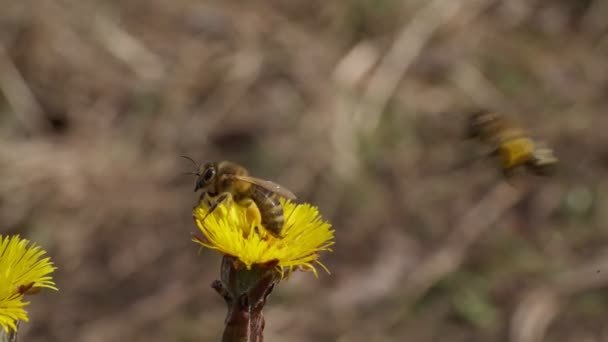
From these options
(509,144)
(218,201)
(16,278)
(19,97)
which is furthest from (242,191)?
(19,97)

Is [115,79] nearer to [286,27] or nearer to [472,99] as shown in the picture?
[286,27]

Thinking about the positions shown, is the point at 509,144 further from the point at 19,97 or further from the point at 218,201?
the point at 19,97

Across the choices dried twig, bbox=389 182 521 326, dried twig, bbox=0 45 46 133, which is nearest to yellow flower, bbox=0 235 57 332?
dried twig, bbox=389 182 521 326

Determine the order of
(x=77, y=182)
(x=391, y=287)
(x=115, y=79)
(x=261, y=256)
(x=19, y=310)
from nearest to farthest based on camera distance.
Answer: (x=19, y=310)
(x=261, y=256)
(x=391, y=287)
(x=77, y=182)
(x=115, y=79)

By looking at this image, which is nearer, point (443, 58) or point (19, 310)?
point (19, 310)

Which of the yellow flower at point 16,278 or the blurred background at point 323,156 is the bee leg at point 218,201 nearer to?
the yellow flower at point 16,278

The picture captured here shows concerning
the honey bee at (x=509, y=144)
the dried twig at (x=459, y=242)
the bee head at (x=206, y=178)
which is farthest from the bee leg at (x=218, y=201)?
the dried twig at (x=459, y=242)

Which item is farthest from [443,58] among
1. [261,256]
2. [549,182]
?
[261,256]

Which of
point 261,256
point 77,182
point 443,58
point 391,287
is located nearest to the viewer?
point 261,256
